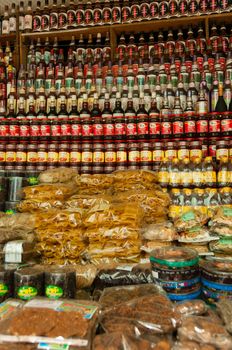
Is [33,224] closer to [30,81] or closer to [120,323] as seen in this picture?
[120,323]

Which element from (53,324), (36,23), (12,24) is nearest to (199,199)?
(53,324)

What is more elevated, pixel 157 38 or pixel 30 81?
pixel 157 38

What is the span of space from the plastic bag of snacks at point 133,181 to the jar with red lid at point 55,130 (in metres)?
0.79

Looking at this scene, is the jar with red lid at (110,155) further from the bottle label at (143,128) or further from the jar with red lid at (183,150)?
the jar with red lid at (183,150)

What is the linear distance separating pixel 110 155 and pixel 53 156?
45 centimetres

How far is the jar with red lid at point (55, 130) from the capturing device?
2748 millimetres

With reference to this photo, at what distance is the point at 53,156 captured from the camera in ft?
8.87

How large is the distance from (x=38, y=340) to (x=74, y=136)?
79.8 inches

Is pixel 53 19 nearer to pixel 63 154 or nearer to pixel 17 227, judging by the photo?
pixel 63 154

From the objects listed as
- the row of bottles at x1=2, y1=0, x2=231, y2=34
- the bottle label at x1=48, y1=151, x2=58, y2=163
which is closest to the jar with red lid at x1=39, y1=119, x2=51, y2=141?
the bottle label at x1=48, y1=151, x2=58, y2=163

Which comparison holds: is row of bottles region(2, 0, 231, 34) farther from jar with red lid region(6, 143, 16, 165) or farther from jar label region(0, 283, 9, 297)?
jar label region(0, 283, 9, 297)

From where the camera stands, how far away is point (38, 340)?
797mm

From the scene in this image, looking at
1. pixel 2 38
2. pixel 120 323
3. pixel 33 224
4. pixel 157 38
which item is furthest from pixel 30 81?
pixel 120 323

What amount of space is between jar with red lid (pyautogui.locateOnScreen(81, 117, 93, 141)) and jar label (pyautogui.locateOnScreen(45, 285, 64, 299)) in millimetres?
1635
